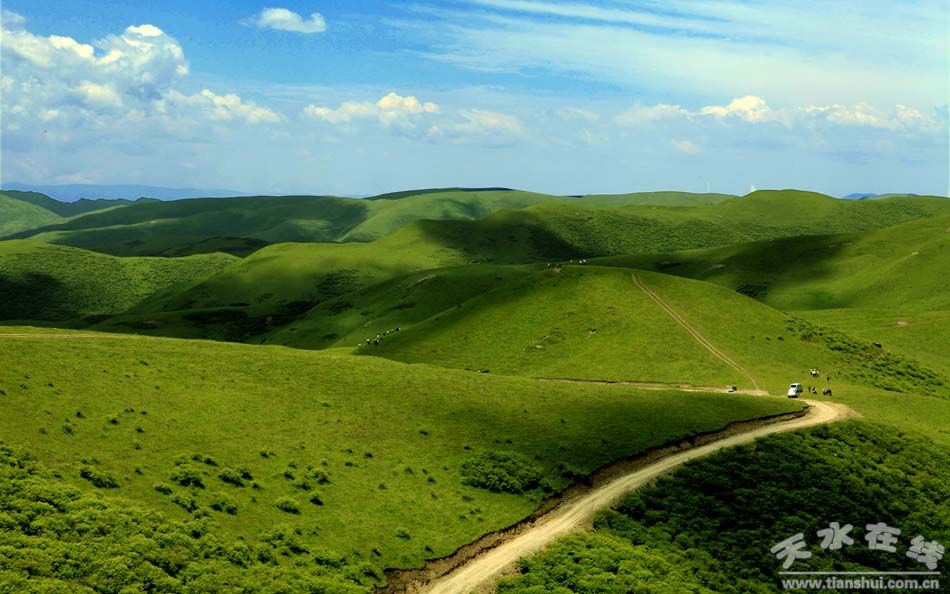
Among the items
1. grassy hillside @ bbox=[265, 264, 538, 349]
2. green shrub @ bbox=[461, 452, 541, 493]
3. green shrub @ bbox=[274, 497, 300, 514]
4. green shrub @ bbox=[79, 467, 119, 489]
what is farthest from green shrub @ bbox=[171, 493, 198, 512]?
grassy hillside @ bbox=[265, 264, 538, 349]

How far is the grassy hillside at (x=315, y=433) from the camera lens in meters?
43.5

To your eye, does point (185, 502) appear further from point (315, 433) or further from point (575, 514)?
point (575, 514)

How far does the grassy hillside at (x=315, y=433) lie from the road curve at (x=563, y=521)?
2.06 meters

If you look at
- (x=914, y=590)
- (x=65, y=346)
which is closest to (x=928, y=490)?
(x=914, y=590)

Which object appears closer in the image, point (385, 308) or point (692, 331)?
point (692, 331)

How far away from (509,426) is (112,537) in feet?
116

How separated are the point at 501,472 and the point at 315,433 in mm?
14915

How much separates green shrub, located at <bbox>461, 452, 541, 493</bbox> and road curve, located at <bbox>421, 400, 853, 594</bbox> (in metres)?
3.60

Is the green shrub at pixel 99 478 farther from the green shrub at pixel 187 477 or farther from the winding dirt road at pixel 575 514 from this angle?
the winding dirt road at pixel 575 514

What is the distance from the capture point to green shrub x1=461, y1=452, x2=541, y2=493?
53375 millimetres

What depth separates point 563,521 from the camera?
4981 centimetres

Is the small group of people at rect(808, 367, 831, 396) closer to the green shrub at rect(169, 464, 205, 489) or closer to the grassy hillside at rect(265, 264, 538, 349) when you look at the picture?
the green shrub at rect(169, 464, 205, 489)

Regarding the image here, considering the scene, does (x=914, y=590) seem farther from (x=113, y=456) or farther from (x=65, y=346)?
(x=65, y=346)

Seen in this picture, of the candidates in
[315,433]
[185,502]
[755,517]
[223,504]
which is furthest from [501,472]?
[185,502]
